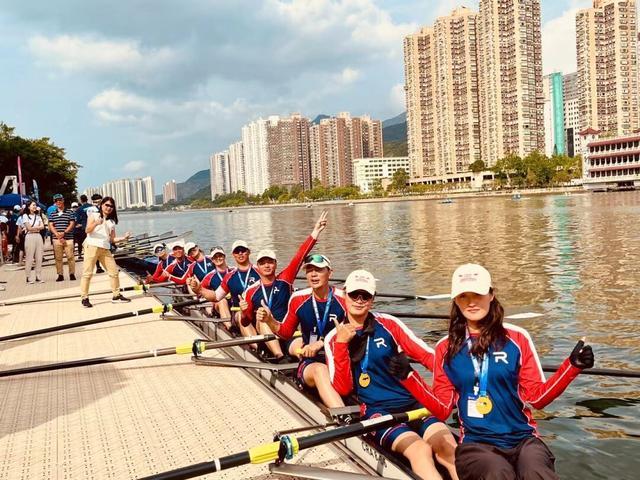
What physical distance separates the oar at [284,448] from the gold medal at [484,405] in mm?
869

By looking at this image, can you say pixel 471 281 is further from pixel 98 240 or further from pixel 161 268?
pixel 161 268

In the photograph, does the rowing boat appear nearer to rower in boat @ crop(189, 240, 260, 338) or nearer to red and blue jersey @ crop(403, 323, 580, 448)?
rower in boat @ crop(189, 240, 260, 338)

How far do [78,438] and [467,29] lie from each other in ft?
574

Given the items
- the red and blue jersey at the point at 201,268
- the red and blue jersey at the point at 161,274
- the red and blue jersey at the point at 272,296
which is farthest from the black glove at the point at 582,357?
the red and blue jersey at the point at 161,274

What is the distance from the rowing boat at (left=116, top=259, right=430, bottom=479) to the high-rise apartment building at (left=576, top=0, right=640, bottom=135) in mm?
156059

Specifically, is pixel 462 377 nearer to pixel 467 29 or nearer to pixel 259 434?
pixel 259 434

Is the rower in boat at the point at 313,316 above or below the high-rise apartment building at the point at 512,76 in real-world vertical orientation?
below

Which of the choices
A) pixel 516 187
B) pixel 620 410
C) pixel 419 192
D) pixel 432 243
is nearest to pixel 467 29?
pixel 419 192

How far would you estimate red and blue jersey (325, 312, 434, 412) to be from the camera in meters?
4.93

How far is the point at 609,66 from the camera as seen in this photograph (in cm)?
14912

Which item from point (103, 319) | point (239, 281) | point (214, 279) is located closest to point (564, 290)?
point (214, 279)

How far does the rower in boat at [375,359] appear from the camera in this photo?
4.75 metres

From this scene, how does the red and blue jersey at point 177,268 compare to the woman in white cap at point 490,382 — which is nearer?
the woman in white cap at point 490,382

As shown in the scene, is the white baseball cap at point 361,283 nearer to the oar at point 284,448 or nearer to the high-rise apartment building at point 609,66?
the oar at point 284,448
